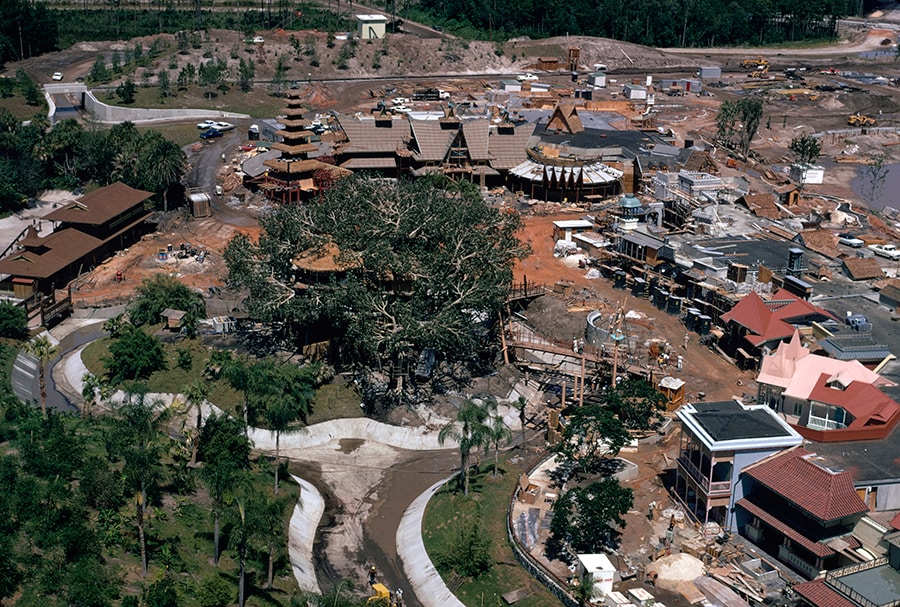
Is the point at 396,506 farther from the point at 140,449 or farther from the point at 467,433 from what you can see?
the point at 140,449

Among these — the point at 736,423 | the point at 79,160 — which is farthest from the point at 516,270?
the point at 79,160

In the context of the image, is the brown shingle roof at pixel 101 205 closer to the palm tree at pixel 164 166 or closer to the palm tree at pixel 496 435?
the palm tree at pixel 164 166

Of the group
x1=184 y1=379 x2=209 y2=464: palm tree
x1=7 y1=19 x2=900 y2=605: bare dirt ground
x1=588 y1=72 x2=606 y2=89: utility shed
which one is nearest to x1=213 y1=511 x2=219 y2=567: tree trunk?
x1=7 y1=19 x2=900 y2=605: bare dirt ground

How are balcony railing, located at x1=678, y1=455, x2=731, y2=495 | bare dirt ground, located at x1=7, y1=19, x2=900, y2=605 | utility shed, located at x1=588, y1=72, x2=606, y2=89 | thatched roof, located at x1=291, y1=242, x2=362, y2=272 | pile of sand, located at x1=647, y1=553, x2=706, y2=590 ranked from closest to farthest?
pile of sand, located at x1=647, y1=553, x2=706, y2=590
balcony railing, located at x1=678, y1=455, x2=731, y2=495
bare dirt ground, located at x1=7, y1=19, x2=900, y2=605
thatched roof, located at x1=291, y1=242, x2=362, y2=272
utility shed, located at x1=588, y1=72, x2=606, y2=89

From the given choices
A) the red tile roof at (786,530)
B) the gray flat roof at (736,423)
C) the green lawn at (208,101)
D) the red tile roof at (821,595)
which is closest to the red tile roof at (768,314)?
the gray flat roof at (736,423)

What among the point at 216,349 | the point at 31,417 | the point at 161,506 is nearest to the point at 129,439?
the point at 161,506

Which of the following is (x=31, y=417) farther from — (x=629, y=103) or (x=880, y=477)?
(x=629, y=103)

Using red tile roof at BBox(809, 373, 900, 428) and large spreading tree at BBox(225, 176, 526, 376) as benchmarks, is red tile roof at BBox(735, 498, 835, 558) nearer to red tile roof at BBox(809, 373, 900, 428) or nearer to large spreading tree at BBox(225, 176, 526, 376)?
red tile roof at BBox(809, 373, 900, 428)
